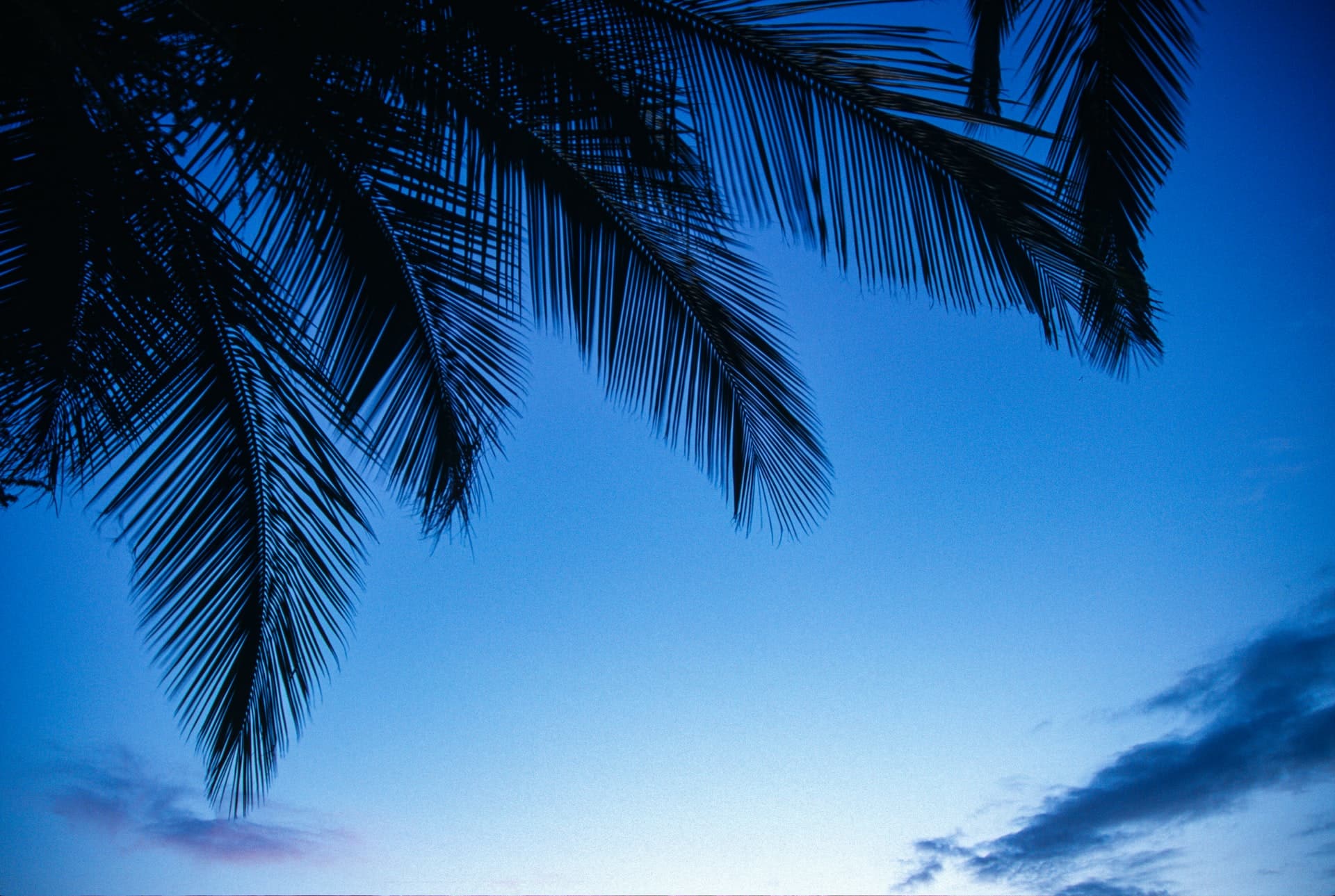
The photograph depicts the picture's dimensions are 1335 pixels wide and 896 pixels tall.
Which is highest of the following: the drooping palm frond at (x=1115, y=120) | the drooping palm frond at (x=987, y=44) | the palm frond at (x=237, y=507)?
the drooping palm frond at (x=987, y=44)

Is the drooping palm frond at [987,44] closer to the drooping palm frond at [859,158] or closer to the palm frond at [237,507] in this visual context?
the drooping palm frond at [859,158]

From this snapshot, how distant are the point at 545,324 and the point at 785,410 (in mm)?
948

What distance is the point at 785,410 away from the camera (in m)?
3.05

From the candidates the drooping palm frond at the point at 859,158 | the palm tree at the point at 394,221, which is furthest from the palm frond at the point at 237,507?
the drooping palm frond at the point at 859,158

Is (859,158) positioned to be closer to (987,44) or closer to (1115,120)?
(1115,120)

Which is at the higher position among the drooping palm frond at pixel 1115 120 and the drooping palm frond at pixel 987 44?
the drooping palm frond at pixel 987 44

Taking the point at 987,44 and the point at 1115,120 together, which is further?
the point at 987,44

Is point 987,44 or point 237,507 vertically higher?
point 987,44

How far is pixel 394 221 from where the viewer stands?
2764mm

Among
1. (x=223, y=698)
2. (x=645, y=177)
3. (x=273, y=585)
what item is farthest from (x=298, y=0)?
(x=223, y=698)

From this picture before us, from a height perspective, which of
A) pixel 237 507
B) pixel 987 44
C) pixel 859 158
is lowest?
pixel 237 507

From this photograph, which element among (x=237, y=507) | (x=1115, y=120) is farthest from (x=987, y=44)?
(x=237, y=507)

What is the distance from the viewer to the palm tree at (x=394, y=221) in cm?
213

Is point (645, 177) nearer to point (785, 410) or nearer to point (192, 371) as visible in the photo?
point (785, 410)
